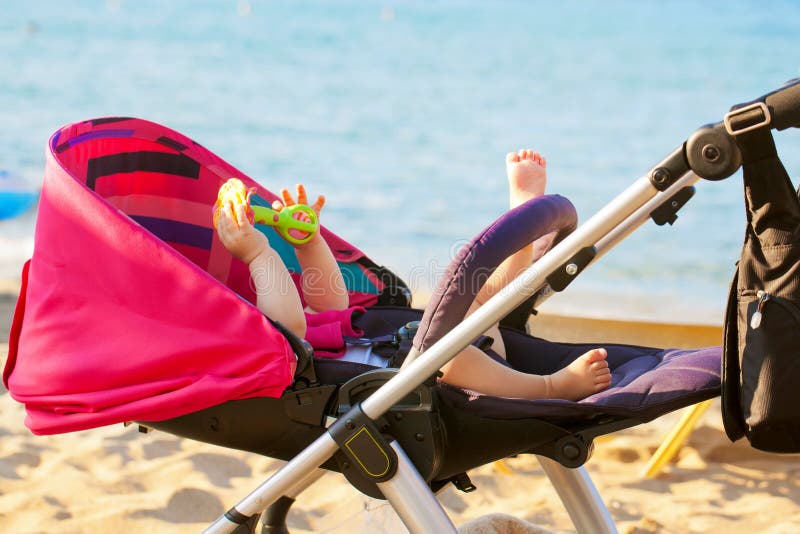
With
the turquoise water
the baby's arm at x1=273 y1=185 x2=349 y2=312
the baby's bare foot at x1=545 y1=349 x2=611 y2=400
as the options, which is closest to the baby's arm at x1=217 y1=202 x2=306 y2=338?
the baby's arm at x1=273 y1=185 x2=349 y2=312

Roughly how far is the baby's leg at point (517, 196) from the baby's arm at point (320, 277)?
0.40 metres

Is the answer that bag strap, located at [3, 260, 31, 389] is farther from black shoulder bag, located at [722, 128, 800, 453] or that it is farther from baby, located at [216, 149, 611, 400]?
black shoulder bag, located at [722, 128, 800, 453]

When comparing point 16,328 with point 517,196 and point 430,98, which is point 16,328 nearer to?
point 517,196

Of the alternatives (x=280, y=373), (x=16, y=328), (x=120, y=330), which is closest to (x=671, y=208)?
(x=280, y=373)

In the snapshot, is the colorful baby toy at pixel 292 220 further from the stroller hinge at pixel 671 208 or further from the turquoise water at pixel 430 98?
the turquoise water at pixel 430 98

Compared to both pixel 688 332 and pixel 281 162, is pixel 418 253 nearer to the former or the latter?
pixel 688 332

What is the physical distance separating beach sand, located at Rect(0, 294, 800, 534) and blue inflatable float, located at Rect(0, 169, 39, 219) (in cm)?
351

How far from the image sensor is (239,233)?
5.61 feet

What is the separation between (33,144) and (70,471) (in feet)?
21.3

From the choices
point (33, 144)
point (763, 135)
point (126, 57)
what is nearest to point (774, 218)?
point (763, 135)

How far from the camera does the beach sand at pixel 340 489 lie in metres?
2.22

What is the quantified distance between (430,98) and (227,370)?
9346mm

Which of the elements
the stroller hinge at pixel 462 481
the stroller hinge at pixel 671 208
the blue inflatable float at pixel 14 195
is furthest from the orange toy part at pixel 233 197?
the blue inflatable float at pixel 14 195

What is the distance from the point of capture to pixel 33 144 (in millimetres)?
8297
